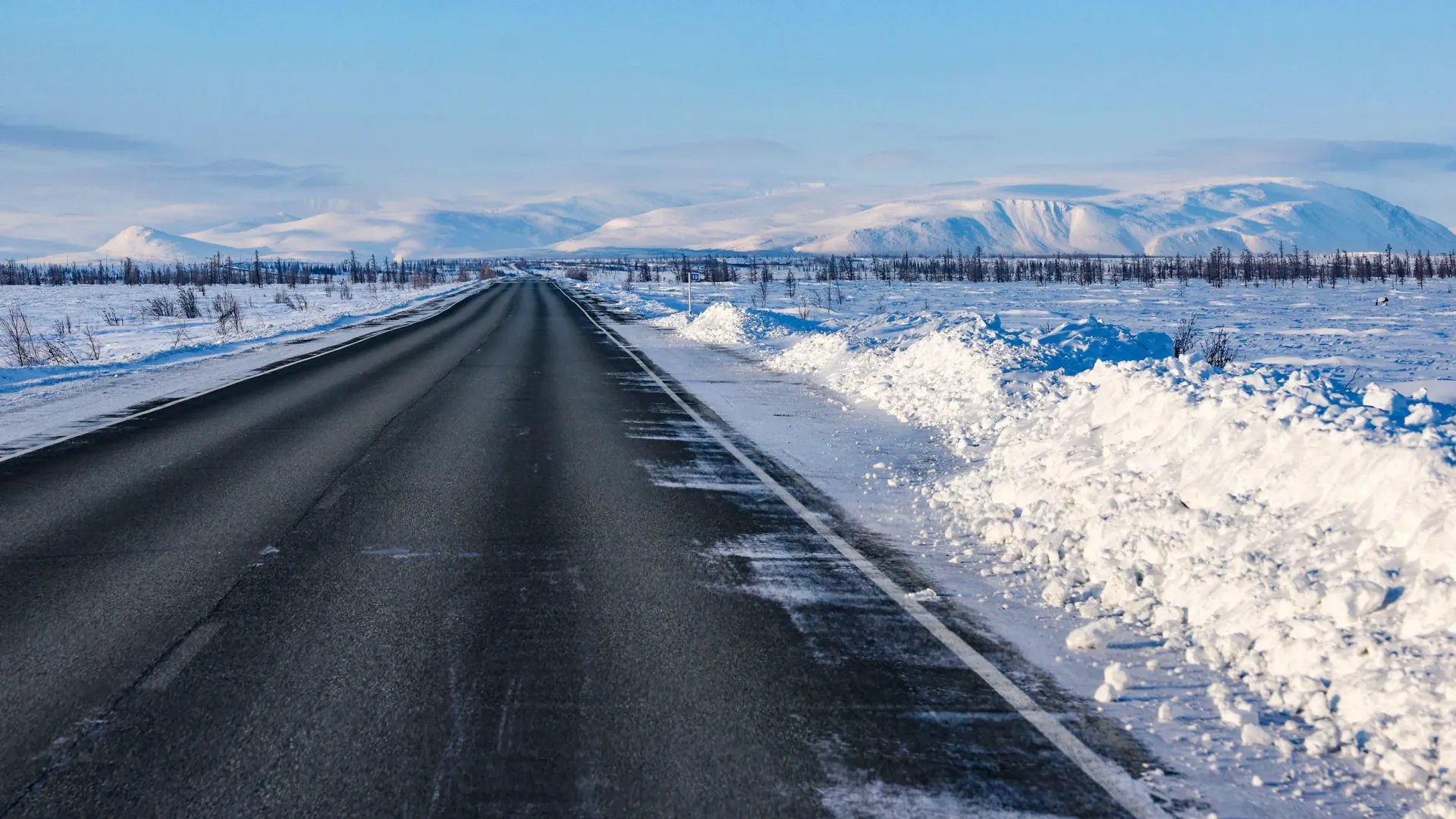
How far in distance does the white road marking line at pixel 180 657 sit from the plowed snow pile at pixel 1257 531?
4194mm

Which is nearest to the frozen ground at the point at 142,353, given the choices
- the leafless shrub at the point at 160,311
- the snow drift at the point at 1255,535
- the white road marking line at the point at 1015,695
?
the leafless shrub at the point at 160,311

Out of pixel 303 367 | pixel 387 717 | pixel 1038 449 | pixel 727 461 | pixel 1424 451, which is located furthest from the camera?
pixel 303 367

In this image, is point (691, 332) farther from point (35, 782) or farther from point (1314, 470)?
point (35, 782)

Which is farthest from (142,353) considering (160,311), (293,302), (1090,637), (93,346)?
(293,302)

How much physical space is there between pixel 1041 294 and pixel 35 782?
60.8 meters

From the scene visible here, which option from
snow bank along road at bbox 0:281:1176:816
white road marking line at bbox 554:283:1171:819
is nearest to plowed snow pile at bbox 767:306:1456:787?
white road marking line at bbox 554:283:1171:819

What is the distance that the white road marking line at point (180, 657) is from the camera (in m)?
4.22

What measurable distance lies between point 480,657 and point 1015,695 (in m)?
2.42

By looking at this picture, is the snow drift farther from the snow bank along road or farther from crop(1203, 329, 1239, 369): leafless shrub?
crop(1203, 329, 1239, 369): leafless shrub

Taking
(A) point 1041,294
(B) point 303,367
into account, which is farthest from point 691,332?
(A) point 1041,294

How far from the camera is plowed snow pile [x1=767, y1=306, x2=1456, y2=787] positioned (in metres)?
3.99

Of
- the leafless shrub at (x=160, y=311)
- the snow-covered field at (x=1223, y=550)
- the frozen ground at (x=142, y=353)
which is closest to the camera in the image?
the snow-covered field at (x=1223, y=550)

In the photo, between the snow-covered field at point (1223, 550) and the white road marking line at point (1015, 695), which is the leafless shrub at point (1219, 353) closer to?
the snow-covered field at point (1223, 550)

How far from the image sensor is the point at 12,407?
13664mm
